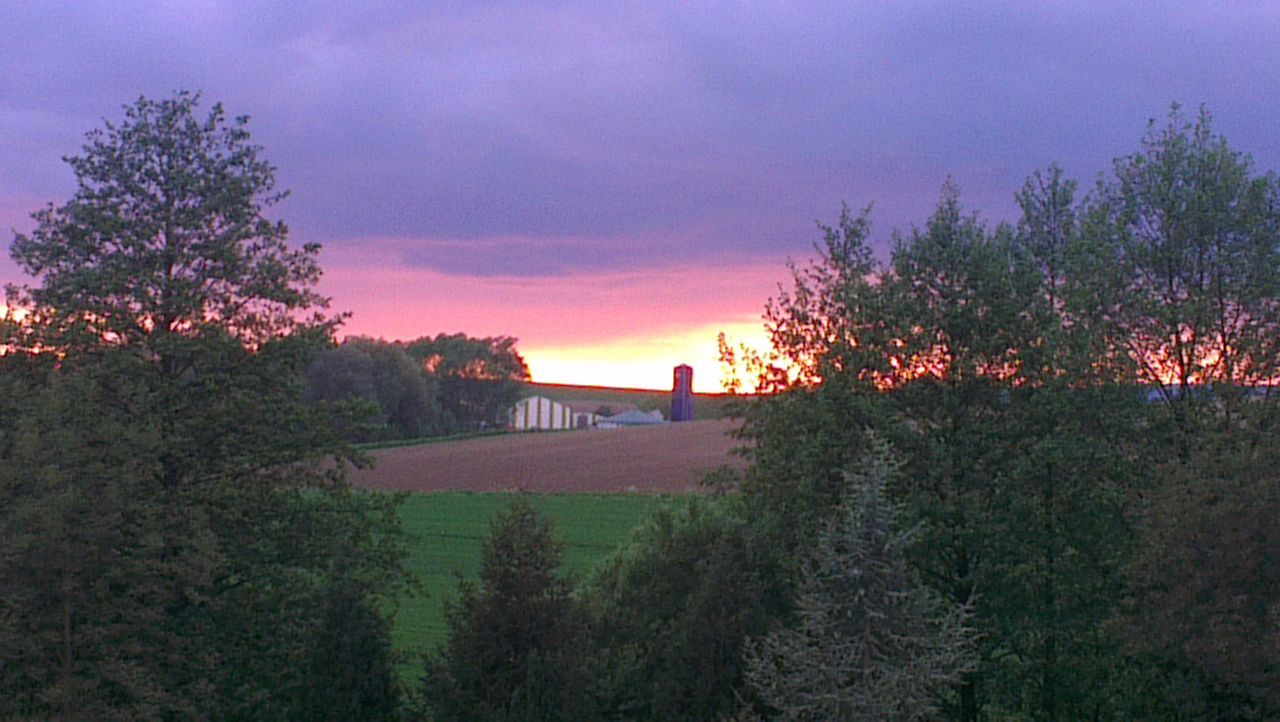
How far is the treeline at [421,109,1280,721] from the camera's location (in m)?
17.7

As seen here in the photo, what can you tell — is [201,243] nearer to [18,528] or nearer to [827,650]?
[18,528]

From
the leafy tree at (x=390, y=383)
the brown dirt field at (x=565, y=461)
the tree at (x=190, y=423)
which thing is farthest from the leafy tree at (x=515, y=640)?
the leafy tree at (x=390, y=383)

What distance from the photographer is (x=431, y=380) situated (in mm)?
112438

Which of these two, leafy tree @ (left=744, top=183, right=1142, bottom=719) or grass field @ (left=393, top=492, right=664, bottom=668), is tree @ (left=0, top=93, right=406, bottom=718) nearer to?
grass field @ (left=393, top=492, right=664, bottom=668)

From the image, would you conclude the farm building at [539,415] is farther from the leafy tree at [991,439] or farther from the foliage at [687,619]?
the foliage at [687,619]

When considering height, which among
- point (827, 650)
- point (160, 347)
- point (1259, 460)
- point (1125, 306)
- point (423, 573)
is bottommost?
point (423, 573)

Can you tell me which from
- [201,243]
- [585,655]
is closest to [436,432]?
[201,243]

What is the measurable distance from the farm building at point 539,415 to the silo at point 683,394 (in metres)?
13.8

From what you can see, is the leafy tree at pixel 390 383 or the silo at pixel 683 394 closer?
the leafy tree at pixel 390 383

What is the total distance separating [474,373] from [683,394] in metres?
21.4

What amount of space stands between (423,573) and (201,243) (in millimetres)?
23038

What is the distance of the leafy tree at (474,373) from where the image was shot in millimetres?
120688

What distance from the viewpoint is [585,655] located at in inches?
679

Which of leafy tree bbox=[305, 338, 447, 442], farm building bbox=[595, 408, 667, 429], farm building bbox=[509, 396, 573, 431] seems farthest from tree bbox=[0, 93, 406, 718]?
farm building bbox=[595, 408, 667, 429]
